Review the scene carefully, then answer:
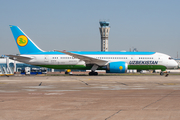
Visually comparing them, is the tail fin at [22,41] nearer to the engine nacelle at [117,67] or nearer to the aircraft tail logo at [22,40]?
the aircraft tail logo at [22,40]

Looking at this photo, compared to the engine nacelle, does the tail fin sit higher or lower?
higher

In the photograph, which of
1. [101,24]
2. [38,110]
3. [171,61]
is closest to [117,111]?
[38,110]

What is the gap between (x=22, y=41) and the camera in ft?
127

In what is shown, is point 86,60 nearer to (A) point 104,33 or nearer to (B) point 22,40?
(B) point 22,40

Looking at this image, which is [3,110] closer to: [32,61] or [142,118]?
[142,118]

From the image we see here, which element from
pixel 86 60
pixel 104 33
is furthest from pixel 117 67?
pixel 104 33

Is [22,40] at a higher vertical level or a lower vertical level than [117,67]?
higher

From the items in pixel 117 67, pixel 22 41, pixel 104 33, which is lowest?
pixel 117 67

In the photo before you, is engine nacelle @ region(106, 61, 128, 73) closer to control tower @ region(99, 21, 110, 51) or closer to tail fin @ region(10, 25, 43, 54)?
tail fin @ region(10, 25, 43, 54)

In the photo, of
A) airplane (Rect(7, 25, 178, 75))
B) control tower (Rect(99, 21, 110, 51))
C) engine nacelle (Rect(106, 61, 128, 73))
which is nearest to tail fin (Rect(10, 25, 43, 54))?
airplane (Rect(7, 25, 178, 75))

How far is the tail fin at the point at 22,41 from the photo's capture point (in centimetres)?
3847

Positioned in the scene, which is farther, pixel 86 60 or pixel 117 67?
pixel 86 60

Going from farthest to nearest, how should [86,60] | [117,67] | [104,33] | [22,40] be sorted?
[104,33] < [22,40] < [86,60] < [117,67]

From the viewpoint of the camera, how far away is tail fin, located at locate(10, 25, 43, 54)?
38469 millimetres
